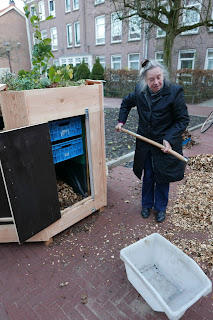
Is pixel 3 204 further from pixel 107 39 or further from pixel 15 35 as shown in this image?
pixel 15 35

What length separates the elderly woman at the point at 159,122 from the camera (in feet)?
8.05

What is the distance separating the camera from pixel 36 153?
224cm

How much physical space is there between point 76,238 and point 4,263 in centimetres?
83

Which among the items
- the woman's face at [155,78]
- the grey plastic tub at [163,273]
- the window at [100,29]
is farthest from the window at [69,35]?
the grey plastic tub at [163,273]

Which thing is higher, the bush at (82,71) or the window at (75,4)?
the window at (75,4)

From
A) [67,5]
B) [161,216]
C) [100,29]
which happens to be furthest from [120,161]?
[67,5]

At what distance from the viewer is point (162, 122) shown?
102 inches

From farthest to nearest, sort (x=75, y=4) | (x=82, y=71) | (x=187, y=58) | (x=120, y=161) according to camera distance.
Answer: (x=75, y=4)
(x=82, y=71)
(x=187, y=58)
(x=120, y=161)

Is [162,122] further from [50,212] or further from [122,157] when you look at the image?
[122,157]

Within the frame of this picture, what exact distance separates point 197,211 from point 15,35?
106 ft

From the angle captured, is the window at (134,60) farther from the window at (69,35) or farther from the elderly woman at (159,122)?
the elderly woman at (159,122)

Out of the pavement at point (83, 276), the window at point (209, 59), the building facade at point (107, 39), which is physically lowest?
the pavement at point (83, 276)

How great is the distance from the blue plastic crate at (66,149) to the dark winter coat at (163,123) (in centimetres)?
76

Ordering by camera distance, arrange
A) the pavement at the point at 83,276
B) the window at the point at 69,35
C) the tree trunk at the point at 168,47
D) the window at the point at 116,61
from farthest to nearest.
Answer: the window at the point at 69,35, the window at the point at 116,61, the tree trunk at the point at 168,47, the pavement at the point at 83,276
